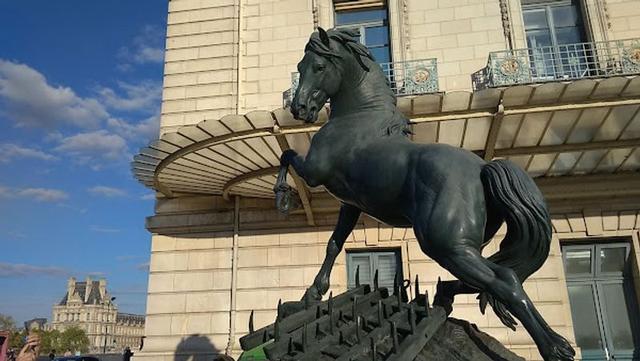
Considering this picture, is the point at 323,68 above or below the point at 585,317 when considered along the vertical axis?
above

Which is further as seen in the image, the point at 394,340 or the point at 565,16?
the point at 565,16

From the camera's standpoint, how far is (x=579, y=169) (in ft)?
35.5

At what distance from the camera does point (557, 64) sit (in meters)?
11.6

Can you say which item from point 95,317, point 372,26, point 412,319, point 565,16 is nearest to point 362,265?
point 372,26

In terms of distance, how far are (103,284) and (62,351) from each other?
1670 inches

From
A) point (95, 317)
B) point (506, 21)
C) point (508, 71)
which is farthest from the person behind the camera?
point (95, 317)

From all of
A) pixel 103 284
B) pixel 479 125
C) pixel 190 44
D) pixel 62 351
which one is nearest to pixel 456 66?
pixel 479 125

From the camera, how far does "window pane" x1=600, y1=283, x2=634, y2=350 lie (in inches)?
424

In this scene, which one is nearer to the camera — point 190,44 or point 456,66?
point 456,66

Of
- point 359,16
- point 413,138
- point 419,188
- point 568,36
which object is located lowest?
point 419,188

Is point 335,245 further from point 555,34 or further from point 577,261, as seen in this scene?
point 555,34

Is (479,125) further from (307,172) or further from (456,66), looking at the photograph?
(307,172)

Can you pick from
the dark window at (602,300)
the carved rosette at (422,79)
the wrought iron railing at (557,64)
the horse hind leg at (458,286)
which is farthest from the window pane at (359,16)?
the horse hind leg at (458,286)

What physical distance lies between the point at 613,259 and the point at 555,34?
5.43 metres
